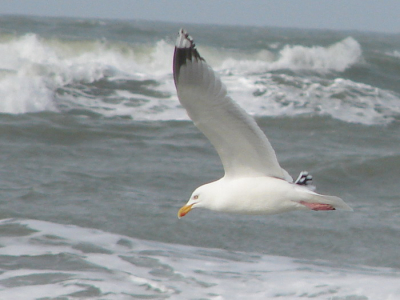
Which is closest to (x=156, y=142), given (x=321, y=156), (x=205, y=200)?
(x=321, y=156)

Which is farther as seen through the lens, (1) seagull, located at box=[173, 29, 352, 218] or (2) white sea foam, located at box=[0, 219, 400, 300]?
(2) white sea foam, located at box=[0, 219, 400, 300]

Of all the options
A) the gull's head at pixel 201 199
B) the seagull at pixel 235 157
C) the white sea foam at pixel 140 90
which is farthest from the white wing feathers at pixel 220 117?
the white sea foam at pixel 140 90

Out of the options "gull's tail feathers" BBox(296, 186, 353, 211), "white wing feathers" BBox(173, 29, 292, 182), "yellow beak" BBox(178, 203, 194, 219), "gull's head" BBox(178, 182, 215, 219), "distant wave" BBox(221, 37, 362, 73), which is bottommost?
"yellow beak" BBox(178, 203, 194, 219)

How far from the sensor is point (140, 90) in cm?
1520

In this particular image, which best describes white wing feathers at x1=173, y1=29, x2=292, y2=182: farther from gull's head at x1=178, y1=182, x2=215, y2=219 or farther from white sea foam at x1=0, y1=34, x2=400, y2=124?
white sea foam at x1=0, y1=34, x2=400, y2=124

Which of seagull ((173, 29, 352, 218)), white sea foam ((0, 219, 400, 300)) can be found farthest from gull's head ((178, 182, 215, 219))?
white sea foam ((0, 219, 400, 300))

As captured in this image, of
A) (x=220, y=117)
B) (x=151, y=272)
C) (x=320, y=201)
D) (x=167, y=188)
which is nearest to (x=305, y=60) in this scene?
(x=167, y=188)

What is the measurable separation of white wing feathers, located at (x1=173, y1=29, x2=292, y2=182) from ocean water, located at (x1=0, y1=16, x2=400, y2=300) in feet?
4.96

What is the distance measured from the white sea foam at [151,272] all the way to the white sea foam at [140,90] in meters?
6.25

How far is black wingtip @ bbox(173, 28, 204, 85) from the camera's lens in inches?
149

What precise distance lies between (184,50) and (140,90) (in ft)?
37.7

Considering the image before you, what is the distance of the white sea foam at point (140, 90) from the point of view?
→ 13523mm

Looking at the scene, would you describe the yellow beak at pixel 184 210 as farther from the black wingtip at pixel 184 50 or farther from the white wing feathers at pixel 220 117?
the black wingtip at pixel 184 50

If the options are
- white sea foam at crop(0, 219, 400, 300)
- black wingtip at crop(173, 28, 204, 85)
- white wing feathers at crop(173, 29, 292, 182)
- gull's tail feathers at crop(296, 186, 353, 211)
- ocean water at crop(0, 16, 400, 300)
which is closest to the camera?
black wingtip at crop(173, 28, 204, 85)
